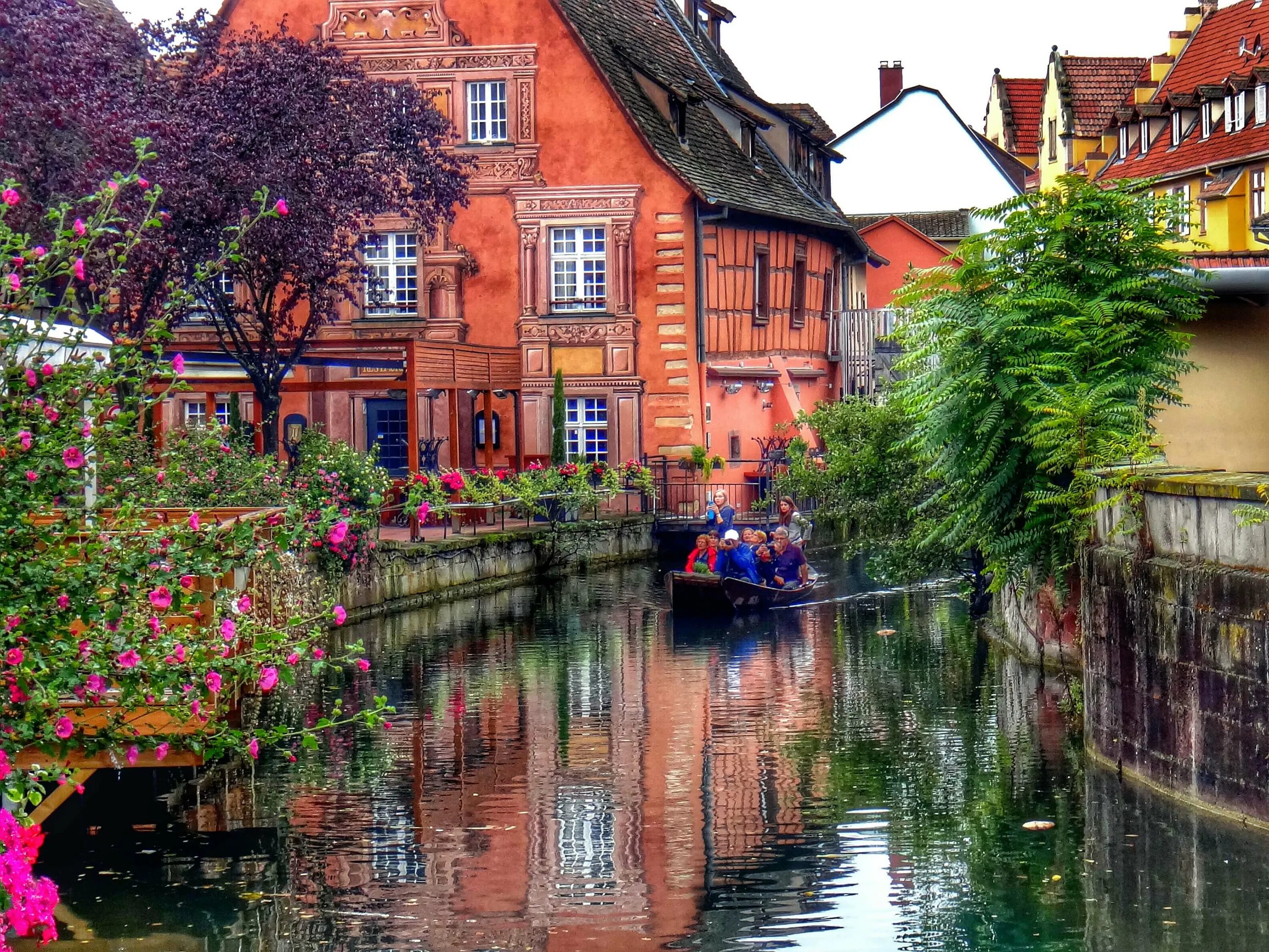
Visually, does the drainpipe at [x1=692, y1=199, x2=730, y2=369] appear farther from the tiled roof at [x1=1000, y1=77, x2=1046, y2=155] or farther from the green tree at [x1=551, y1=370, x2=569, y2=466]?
the tiled roof at [x1=1000, y1=77, x2=1046, y2=155]

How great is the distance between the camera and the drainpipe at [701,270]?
4056 centimetres

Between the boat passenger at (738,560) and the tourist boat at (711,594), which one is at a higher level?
the boat passenger at (738,560)

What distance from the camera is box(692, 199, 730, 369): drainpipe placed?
133 ft

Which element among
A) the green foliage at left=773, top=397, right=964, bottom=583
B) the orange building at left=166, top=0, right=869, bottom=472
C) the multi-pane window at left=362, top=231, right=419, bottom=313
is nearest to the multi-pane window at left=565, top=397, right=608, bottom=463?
the orange building at left=166, top=0, right=869, bottom=472

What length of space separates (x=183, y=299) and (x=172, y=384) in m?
0.63

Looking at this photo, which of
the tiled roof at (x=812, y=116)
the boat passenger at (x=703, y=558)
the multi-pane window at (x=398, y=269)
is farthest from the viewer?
the tiled roof at (x=812, y=116)

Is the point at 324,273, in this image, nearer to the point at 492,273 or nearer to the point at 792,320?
the point at 492,273

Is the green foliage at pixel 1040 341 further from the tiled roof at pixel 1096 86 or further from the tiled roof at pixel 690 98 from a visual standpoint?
the tiled roof at pixel 1096 86

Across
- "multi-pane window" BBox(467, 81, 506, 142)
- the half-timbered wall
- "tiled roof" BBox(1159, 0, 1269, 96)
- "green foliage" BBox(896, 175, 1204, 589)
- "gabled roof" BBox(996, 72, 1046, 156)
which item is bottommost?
"green foliage" BBox(896, 175, 1204, 589)

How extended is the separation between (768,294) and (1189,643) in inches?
1260

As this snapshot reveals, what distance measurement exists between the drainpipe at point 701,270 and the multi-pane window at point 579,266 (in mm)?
1921

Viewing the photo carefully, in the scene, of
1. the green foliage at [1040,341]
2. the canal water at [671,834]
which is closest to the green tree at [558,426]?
the canal water at [671,834]

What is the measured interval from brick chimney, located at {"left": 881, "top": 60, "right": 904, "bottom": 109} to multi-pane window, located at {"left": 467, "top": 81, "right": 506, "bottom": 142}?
112ft

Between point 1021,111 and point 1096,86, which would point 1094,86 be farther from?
point 1021,111
